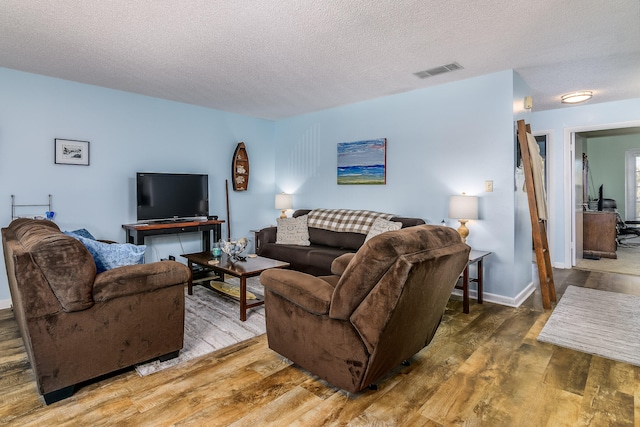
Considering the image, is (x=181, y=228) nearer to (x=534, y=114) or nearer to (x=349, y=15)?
(x=349, y=15)

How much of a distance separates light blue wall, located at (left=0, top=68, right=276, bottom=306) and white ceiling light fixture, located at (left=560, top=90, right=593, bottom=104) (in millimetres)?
4440

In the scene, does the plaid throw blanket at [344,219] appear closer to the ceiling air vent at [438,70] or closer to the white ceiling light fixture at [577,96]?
the ceiling air vent at [438,70]

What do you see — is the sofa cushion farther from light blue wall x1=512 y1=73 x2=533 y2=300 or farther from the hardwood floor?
the hardwood floor

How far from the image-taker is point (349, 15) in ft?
7.93

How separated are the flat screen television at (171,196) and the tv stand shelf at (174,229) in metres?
0.18

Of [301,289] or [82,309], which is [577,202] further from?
[82,309]

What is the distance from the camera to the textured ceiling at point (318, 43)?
92.1 inches

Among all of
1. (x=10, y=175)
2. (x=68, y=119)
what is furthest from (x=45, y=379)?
(x=68, y=119)

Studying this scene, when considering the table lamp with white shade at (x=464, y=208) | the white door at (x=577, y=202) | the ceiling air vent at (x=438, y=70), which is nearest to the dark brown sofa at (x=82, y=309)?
the table lamp with white shade at (x=464, y=208)

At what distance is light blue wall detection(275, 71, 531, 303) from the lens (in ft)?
11.8

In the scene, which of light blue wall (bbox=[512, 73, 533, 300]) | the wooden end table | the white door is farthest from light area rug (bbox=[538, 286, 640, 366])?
the white door

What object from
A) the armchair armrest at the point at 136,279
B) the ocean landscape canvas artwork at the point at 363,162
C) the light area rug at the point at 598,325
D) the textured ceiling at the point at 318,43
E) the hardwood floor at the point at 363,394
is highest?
the textured ceiling at the point at 318,43

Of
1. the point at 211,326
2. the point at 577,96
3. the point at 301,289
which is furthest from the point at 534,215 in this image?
the point at 211,326

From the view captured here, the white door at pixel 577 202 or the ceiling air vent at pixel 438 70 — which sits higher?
the ceiling air vent at pixel 438 70
